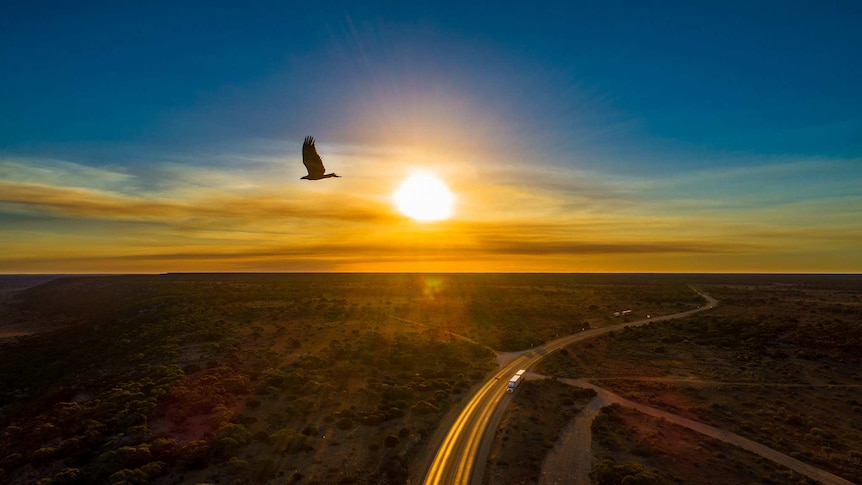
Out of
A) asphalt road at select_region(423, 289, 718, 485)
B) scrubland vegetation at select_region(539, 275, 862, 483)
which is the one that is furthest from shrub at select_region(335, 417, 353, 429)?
scrubland vegetation at select_region(539, 275, 862, 483)

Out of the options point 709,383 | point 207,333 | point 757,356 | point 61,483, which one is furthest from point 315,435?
point 757,356

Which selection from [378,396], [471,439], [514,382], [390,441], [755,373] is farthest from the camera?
[755,373]

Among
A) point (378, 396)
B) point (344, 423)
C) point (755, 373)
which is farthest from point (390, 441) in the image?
point (755, 373)

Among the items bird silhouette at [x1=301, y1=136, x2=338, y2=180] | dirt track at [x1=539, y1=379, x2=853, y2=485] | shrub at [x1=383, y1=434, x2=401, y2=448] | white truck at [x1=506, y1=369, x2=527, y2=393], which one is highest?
bird silhouette at [x1=301, y1=136, x2=338, y2=180]

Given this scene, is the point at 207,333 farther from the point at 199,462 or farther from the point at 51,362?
the point at 199,462

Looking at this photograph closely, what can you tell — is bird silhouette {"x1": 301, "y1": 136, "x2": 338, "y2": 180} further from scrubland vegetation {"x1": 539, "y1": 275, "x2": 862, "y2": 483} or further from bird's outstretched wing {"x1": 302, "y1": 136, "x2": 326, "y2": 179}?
scrubland vegetation {"x1": 539, "y1": 275, "x2": 862, "y2": 483}

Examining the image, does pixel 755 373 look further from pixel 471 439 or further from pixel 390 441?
pixel 390 441
